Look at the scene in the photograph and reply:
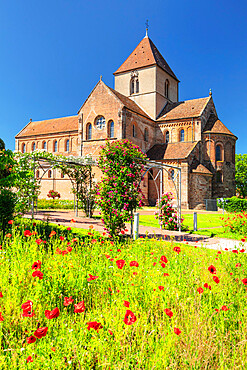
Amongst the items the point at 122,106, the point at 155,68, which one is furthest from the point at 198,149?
the point at 155,68

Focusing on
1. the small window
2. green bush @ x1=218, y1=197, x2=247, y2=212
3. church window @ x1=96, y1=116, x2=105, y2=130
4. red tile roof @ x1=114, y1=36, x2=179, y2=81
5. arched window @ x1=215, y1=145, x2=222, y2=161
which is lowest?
green bush @ x1=218, y1=197, x2=247, y2=212

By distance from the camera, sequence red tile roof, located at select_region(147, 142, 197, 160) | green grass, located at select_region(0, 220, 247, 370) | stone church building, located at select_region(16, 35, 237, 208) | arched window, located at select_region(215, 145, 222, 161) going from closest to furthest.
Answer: green grass, located at select_region(0, 220, 247, 370) < stone church building, located at select_region(16, 35, 237, 208) < red tile roof, located at select_region(147, 142, 197, 160) < arched window, located at select_region(215, 145, 222, 161)

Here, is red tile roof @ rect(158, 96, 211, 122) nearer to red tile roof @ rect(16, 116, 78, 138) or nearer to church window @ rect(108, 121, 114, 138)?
church window @ rect(108, 121, 114, 138)

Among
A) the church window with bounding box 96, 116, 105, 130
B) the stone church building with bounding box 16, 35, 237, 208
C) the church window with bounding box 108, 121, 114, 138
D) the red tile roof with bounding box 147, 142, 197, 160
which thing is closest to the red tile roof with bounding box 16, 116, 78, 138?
the stone church building with bounding box 16, 35, 237, 208

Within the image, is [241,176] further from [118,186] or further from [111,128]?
[118,186]

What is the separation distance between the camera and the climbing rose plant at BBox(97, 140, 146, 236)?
8859 mm

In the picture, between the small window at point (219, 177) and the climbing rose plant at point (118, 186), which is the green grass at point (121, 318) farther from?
the small window at point (219, 177)

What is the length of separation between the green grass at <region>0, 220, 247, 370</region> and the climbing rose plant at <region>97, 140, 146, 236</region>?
12.5ft

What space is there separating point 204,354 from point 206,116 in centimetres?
3590

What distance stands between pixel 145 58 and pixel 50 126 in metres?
18.9

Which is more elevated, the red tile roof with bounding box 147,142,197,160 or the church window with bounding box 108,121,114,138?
the church window with bounding box 108,121,114,138

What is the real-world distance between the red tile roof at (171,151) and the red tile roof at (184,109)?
149 inches

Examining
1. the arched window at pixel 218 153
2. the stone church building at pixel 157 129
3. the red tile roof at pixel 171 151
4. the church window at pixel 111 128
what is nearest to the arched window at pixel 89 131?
the stone church building at pixel 157 129

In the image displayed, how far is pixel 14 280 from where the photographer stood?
141 inches
